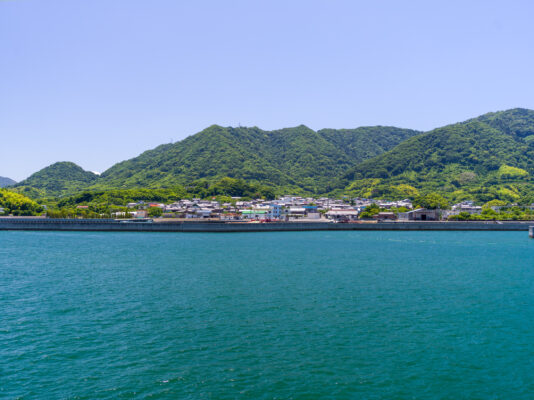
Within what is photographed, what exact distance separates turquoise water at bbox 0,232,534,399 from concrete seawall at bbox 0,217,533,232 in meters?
52.1

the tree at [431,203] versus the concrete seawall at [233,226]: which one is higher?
the tree at [431,203]

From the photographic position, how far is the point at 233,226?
9356cm

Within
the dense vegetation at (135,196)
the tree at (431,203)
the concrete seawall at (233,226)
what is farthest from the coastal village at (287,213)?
the concrete seawall at (233,226)

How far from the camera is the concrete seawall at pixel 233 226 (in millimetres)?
93850

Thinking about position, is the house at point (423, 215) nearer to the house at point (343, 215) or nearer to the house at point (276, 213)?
the house at point (343, 215)

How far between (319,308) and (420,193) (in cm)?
17599

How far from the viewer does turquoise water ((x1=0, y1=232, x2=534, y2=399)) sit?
1552cm

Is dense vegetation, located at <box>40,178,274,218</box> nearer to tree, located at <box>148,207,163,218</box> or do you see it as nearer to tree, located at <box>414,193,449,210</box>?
tree, located at <box>148,207,163,218</box>

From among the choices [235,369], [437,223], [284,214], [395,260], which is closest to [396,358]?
[235,369]

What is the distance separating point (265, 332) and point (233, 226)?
7297 centimetres

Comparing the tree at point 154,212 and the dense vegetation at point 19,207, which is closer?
the dense vegetation at point 19,207

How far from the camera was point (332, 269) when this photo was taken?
40188 millimetres

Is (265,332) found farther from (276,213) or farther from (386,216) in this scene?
(276,213)

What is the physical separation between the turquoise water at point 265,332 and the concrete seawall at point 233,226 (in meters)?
52.1
